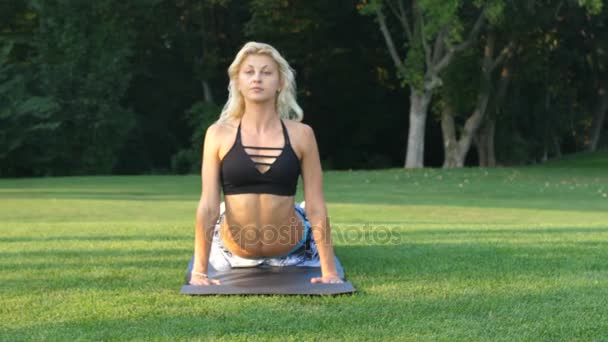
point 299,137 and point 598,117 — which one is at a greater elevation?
point 598,117

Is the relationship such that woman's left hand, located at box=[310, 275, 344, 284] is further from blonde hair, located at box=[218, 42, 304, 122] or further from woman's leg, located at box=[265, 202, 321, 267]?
blonde hair, located at box=[218, 42, 304, 122]

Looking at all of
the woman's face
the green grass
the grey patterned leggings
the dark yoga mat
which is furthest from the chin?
the green grass

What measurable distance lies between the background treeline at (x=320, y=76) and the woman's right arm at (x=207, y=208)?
21.4 meters

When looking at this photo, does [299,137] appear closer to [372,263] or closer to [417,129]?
[372,263]

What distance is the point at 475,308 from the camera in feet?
17.4

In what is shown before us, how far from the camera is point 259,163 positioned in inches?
250

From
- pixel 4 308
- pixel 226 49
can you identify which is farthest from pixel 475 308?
pixel 226 49

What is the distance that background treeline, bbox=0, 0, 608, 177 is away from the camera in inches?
1235

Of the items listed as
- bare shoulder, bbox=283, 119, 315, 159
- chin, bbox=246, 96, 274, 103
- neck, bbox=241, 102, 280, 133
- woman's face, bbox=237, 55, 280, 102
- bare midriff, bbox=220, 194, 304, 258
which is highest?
woman's face, bbox=237, 55, 280, 102

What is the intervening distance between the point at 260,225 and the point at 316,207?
17.8 inches

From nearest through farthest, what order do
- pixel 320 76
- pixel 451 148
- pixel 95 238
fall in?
pixel 95 238, pixel 451 148, pixel 320 76

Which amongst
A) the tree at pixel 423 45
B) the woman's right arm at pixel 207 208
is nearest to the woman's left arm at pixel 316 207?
the woman's right arm at pixel 207 208

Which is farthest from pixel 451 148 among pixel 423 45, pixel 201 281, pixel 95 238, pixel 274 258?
pixel 201 281

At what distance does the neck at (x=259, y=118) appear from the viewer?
6.41 metres
